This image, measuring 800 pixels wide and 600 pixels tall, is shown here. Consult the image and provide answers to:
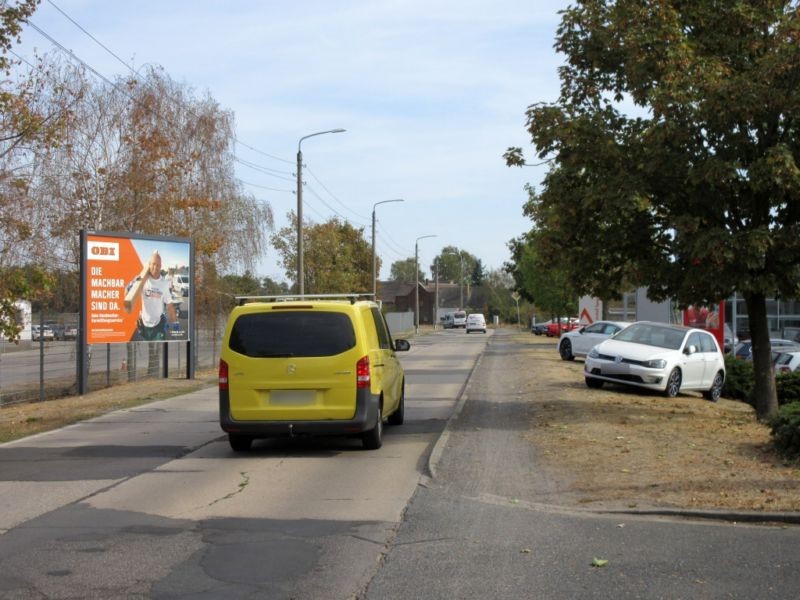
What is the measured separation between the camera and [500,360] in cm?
3153

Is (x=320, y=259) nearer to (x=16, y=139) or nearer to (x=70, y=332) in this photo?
(x=70, y=332)

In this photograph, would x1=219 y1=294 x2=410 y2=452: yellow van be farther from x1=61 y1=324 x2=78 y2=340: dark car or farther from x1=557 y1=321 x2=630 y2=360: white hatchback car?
x1=557 y1=321 x2=630 y2=360: white hatchback car

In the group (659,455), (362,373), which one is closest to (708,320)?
(659,455)

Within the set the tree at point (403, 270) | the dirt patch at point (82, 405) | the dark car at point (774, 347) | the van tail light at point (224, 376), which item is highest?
the tree at point (403, 270)

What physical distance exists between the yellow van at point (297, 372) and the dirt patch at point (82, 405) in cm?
414

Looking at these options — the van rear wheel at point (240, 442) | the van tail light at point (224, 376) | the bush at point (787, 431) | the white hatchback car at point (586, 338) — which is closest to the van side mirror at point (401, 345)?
the van rear wheel at point (240, 442)

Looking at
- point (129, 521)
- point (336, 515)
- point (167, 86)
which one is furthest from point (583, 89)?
point (167, 86)

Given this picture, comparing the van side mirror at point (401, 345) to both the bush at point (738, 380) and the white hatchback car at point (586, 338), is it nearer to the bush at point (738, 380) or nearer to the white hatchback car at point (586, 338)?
the bush at point (738, 380)

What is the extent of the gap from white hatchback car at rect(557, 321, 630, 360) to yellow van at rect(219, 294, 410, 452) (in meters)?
20.1

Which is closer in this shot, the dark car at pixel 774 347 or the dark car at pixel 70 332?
the dark car at pixel 70 332

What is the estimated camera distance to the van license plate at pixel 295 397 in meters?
10.7

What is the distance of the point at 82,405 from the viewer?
17.7 m

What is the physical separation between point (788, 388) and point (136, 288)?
1451cm

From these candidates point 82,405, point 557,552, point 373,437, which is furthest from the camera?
point 82,405
